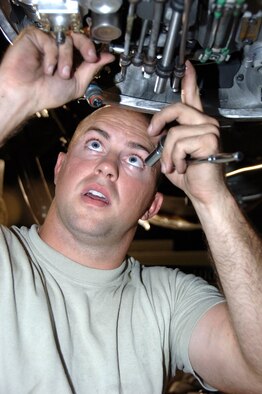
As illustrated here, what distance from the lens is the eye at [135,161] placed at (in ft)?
5.29

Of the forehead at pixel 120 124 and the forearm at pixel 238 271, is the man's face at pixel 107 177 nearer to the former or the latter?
the forehead at pixel 120 124

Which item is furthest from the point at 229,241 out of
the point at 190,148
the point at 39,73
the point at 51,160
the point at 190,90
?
the point at 51,160

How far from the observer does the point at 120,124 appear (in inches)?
65.7

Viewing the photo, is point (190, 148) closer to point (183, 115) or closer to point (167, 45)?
point (183, 115)

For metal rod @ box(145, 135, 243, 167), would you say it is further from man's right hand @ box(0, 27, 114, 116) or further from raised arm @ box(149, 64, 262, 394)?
man's right hand @ box(0, 27, 114, 116)

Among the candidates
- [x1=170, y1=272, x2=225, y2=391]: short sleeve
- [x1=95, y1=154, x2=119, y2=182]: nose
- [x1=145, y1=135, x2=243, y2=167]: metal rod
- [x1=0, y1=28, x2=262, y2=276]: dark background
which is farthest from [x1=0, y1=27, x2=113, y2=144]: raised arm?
[x1=170, y1=272, x2=225, y2=391]: short sleeve

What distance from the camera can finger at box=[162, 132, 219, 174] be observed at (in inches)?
46.1

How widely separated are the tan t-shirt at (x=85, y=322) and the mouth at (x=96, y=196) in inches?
7.2

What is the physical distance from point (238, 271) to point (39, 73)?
64cm

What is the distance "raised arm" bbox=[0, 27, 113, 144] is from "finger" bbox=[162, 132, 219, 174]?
0.23m

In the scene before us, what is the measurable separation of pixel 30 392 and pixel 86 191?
1.78 ft

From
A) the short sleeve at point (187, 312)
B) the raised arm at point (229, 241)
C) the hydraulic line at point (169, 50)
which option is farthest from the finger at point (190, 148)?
the short sleeve at point (187, 312)

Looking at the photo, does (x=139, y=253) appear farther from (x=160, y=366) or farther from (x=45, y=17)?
(x=45, y=17)

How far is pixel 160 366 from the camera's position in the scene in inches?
56.7
